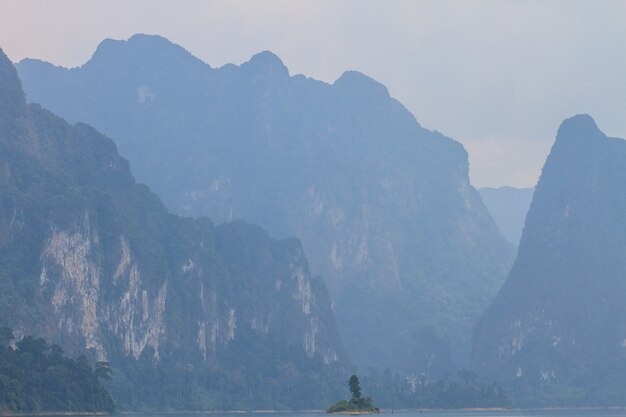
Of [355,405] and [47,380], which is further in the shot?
[355,405]

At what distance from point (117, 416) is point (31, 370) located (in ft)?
47.2

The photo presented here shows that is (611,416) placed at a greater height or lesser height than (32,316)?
lesser

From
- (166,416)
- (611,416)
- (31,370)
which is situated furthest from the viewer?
(166,416)

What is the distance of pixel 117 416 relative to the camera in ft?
556

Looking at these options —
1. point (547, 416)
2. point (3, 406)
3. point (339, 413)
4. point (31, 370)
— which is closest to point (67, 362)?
point (31, 370)

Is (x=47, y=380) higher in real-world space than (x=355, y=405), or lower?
higher

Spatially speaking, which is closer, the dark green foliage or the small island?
the dark green foliage

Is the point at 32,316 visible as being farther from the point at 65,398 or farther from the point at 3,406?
the point at 3,406

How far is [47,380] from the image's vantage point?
16162 cm

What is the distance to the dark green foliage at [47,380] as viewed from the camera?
15562cm

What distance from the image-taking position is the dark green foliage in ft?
511

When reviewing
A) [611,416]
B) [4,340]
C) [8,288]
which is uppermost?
[8,288]

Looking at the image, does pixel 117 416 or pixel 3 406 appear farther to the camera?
pixel 117 416

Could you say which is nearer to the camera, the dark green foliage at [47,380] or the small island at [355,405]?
the dark green foliage at [47,380]
